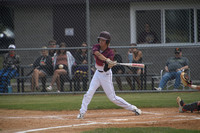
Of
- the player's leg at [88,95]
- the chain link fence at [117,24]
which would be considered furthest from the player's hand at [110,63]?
the chain link fence at [117,24]

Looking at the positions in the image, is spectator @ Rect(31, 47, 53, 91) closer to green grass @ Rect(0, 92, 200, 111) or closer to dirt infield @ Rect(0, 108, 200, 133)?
green grass @ Rect(0, 92, 200, 111)

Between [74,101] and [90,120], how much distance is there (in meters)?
3.15

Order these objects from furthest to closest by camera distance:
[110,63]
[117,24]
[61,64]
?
[117,24], [61,64], [110,63]

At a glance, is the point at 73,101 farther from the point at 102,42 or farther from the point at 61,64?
the point at 102,42

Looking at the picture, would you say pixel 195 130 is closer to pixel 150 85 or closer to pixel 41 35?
pixel 150 85

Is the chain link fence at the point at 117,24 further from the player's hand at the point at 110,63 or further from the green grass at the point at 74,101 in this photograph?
the player's hand at the point at 110,63

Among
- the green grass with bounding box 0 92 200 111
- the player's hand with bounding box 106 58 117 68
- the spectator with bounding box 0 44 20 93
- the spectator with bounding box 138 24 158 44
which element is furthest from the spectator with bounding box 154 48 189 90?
the spectator with bounding box 0 44 20 93

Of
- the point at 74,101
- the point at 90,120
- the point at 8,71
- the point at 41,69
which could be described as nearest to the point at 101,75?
the point at 90,120

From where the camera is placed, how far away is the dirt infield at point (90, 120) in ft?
19.5

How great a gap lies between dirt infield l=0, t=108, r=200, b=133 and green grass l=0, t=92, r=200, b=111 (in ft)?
1.65

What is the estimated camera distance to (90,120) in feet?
22.3

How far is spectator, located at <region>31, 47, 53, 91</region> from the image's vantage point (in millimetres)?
10961

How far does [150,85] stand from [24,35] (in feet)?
19.5

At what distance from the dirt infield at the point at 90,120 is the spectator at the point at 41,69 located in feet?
8.15
